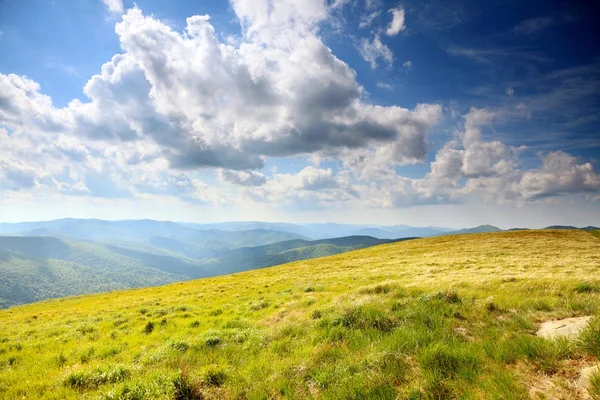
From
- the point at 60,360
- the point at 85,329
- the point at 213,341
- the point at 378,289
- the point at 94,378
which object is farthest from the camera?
the point at 85,329

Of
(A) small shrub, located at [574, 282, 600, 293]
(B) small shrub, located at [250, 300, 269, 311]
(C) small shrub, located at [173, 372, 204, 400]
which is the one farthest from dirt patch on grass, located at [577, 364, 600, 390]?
(B) small shrub, located at [250, 300, 269, 311]

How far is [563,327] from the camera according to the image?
8094 millimetres

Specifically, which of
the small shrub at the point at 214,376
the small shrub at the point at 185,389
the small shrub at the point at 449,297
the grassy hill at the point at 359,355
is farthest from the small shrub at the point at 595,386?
the small shrub at the point at 185,389

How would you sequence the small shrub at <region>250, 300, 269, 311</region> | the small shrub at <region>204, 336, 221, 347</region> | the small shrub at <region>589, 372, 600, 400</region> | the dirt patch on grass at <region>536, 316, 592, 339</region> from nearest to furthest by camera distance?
the small shrub at <region>589, 372, 600, 400</region>, the dirt patch on grass at <region>536, 316, 592, 339</region>, the small shrub at <region>204, 336, 221, 347</region>, the small shrub at <region>250, 300, 269, 311</region>

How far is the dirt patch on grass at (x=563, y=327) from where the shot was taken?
7.36 meters

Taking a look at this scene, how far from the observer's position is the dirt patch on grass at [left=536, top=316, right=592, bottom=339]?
736cm

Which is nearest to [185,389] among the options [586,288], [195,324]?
[195,324]

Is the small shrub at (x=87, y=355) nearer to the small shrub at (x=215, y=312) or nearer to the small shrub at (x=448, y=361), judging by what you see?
the small shrub at (x=215, y=312)

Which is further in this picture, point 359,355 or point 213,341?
point 213,341

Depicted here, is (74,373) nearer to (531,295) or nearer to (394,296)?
(394,296)

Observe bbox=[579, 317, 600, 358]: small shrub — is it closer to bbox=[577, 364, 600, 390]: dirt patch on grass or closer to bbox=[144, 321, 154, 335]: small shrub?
bbox=[577, 364, 600, 390]: dirt patch on grass

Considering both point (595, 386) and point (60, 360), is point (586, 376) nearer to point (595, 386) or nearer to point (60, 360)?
point (595, 386)

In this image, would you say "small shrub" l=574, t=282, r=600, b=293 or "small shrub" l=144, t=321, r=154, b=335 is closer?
"small shrub" l=574, t=282, r=600, b=293

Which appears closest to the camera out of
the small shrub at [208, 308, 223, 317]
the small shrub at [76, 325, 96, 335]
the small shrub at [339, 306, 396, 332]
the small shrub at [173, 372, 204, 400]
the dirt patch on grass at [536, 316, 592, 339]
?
the small shrub at [173, 372, 204, 400]
